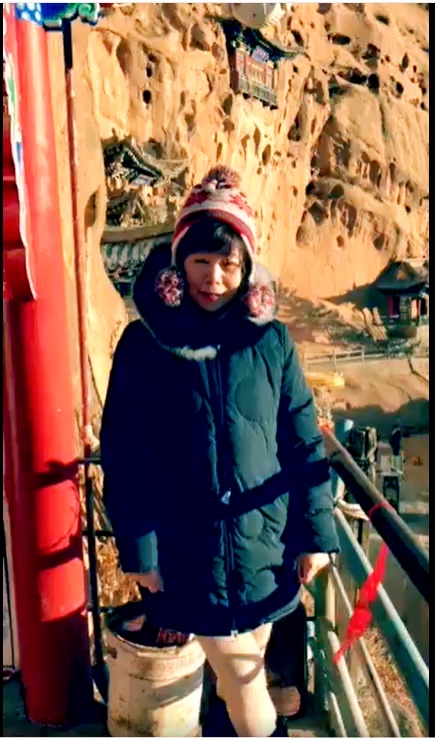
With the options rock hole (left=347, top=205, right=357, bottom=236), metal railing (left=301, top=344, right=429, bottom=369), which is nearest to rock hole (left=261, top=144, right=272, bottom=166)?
rock hole (left=347, top=205, right=357, bottom=236)

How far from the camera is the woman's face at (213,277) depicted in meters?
1.71

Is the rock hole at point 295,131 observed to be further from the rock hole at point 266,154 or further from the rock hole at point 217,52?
the rock hole at point 217,52

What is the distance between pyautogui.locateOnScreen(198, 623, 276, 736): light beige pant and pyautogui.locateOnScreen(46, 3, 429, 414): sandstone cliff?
14693mm

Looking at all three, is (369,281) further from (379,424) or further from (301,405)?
(301,405)

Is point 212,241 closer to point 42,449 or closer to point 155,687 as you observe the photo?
point 42,449

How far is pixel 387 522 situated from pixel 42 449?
39.9 inches

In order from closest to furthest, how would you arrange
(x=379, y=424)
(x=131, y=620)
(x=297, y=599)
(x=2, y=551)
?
(x=297, y=599)
(x=131, y=620)
(x=2, y=551)
(x=379, y=424)

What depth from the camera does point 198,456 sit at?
172 cm

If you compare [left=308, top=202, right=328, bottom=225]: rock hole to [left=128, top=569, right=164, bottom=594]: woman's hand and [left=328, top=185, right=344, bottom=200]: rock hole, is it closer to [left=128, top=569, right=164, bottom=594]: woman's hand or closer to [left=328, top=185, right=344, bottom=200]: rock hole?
[left=328, top=185, right=344, bottom=200]: rock hole

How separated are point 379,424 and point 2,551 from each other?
17.2 metres

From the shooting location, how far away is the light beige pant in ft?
5.96

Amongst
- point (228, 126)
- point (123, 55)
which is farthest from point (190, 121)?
point (123, 55)

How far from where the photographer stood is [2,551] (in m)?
2.22

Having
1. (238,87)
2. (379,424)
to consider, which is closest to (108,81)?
(238,87)
